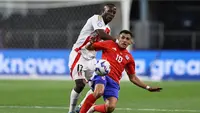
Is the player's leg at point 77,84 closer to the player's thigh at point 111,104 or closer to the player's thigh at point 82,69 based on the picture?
the player's thigh at point 82,69

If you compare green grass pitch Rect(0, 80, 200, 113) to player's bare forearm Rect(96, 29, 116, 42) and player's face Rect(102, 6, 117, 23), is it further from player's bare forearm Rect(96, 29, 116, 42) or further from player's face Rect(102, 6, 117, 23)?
player's face Rect(102, 6, 117, 23)

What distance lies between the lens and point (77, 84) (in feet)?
45.3

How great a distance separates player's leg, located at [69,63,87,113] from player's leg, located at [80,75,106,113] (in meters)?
1.58

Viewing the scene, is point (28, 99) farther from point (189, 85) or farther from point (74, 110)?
point (189, 85)

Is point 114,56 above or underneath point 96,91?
above

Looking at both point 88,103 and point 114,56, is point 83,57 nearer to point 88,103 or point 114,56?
point 114,56

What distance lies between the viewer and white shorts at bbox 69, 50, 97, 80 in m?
13.9

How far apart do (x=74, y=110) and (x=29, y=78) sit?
532 inches

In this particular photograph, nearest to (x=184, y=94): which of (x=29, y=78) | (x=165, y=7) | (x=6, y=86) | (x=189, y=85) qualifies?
(x=189, y=85)

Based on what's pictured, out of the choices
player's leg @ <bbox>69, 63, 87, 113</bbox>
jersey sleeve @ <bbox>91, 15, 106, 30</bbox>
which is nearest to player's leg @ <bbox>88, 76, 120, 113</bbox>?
jersey sleeve @ <bbox>91, 15, 106, 30</bbox>

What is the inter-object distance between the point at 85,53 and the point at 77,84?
669mm

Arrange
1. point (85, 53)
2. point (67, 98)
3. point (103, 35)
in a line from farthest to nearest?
point (67, 98) → point (85, 53) → point (103, 35)

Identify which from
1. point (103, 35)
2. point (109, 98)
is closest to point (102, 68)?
point (109, 98)

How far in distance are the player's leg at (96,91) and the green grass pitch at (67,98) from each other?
273 centimetres
